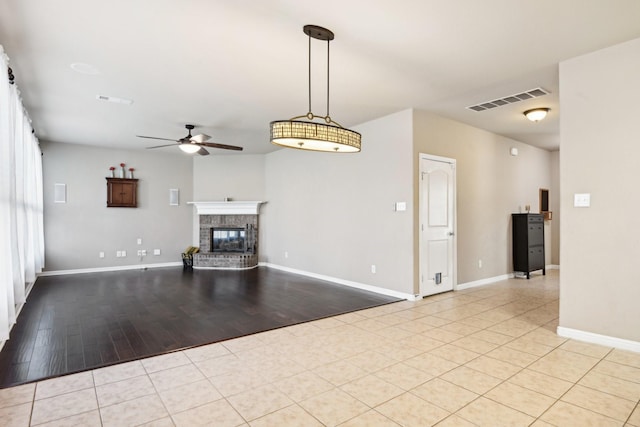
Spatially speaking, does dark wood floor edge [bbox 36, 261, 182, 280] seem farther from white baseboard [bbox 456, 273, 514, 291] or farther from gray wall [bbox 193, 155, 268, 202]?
white baseboard [bbox 456, 273, 514, 291]

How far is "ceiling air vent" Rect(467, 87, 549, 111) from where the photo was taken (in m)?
4.30

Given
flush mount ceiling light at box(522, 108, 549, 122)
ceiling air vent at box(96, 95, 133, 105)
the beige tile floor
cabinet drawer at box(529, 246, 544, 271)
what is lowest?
the beige tile floor

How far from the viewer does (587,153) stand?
337cm

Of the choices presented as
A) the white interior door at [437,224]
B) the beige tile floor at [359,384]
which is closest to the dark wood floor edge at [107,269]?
the beige tile floor at [359,384]

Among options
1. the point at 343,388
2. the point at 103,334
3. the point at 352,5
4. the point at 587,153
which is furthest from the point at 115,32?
the point at 587,153

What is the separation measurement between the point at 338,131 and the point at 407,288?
3065 mm

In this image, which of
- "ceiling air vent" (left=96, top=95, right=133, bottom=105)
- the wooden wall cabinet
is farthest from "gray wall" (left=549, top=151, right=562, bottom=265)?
the wooden wall cabinet

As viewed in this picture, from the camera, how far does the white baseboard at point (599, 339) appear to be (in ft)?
10.2

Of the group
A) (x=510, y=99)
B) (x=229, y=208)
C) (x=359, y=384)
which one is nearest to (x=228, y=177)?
(x=229, y=208)

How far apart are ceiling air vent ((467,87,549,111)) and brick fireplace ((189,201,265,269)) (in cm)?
537

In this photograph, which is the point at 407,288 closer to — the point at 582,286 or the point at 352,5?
the point at 582,286

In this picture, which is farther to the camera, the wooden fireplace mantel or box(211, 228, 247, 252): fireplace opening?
box(211, 228, 247, 252): fireplace opening

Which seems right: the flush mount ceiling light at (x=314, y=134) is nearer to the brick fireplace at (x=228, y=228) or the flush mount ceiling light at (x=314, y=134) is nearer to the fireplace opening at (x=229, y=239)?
the brick fireplace at (x=228, y=228)

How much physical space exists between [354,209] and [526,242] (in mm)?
3489
